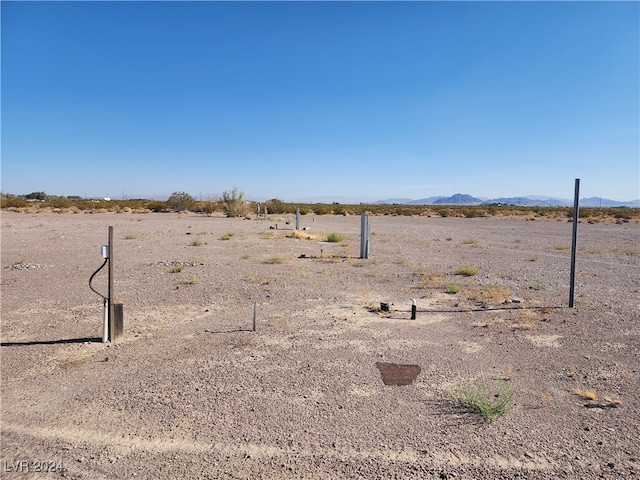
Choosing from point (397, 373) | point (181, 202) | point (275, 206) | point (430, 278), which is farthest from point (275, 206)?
point (397, 373)

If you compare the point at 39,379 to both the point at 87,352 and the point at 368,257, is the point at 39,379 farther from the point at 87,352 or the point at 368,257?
the point at 368,257

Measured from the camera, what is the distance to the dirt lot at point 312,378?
12.0ft

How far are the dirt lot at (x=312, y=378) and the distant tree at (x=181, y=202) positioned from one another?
45.1m

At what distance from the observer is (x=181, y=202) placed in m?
55.4

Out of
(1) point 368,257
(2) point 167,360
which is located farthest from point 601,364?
(1) point 368,257

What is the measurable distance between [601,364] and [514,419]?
2.36 metres

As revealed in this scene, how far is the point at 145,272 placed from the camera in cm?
1224

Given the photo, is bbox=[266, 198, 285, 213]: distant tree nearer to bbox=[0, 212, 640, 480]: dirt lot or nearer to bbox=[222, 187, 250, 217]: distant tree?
bbox=[222, 187, 250, 217]: distant tree

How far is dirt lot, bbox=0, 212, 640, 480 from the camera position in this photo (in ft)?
12.0

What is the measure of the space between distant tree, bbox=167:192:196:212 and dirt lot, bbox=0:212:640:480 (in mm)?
45062

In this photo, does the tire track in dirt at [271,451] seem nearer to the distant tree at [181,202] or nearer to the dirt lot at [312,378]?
the dirt lot at [312,378]

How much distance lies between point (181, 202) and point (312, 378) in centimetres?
5346

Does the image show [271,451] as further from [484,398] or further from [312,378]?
[484,398]

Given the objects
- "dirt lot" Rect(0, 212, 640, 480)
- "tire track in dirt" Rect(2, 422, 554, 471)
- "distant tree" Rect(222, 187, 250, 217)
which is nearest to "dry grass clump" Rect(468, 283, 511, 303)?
"dirt lot" Rect(0, 212, 640, 480)
